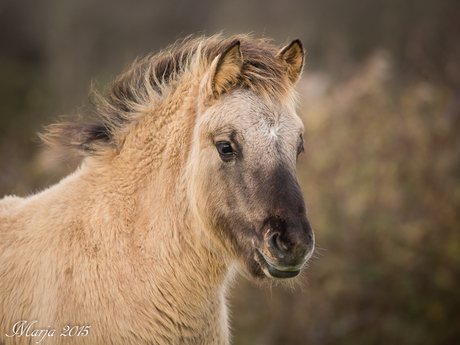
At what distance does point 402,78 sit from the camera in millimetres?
11273

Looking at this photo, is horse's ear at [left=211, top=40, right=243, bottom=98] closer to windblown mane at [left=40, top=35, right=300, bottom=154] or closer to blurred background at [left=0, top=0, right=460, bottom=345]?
windblown mane at [left=40, top=35, right=300, bottom=154]

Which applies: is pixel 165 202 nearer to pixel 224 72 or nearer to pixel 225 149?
pixel 225 149

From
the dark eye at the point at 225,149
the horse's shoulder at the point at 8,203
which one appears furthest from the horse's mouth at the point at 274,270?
the horse's shoulder at the point at 8,203

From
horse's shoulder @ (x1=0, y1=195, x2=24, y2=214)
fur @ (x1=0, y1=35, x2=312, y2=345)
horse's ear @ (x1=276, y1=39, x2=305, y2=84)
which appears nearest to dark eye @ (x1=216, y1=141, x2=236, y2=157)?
fur @ (x1=0, y1=35, x2=312, y2=345)

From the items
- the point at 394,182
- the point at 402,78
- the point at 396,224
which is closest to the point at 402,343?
the point at 396,224

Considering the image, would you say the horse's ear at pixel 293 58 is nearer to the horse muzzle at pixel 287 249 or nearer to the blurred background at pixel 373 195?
the horse muzzle at pixel 287 249

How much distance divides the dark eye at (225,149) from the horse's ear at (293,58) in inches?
38.0

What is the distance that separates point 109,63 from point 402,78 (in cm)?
1148

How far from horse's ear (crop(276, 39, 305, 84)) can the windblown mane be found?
64 mm

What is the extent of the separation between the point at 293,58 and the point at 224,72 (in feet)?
2.40

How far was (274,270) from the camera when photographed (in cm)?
286

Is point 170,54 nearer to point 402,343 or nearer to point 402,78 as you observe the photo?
point 402,343

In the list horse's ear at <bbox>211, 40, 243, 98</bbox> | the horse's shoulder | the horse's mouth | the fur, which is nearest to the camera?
the horse's mouth

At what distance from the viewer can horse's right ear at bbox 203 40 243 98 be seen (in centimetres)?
310
